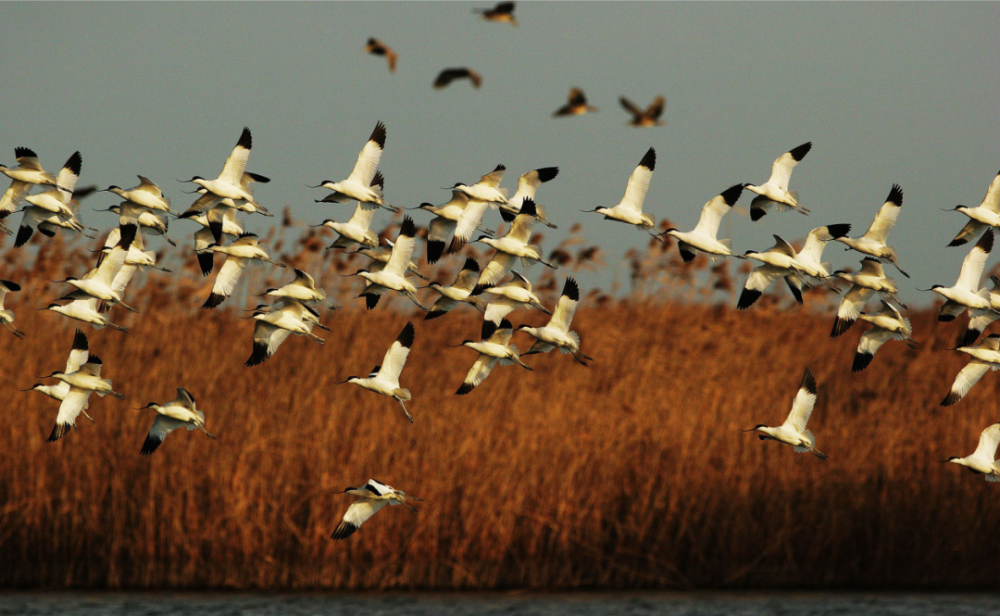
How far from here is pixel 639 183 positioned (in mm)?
9594

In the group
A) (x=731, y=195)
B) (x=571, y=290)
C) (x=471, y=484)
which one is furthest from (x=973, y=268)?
(x=471, y=484)

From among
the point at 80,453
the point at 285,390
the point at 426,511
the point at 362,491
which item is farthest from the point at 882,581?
the point at 80,453

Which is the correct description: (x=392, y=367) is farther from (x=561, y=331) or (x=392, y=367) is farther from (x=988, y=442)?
(x=988, y=442)

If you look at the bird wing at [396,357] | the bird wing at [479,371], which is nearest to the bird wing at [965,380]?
the bird wing at [479,371]

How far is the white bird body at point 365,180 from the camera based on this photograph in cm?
904

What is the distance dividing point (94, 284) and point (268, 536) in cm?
299

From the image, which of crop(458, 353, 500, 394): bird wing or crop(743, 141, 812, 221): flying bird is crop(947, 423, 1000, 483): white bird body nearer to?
crop(743, 141, 812, 221): flying bird

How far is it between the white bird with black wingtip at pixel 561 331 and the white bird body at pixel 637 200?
0.95 metres

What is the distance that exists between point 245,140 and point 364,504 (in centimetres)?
328

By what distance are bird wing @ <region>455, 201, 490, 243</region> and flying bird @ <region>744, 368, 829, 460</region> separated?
278cm

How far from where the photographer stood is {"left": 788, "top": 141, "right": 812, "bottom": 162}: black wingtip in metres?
9.41

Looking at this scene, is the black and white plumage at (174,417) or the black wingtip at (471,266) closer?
the black and white plumage at (174,417)

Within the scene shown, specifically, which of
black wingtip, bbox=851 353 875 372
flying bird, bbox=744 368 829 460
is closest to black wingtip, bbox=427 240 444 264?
A: flying bird, bbox=744 368 829 460

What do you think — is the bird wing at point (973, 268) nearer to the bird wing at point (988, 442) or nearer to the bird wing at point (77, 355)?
the bird wing at point (988, 442)
